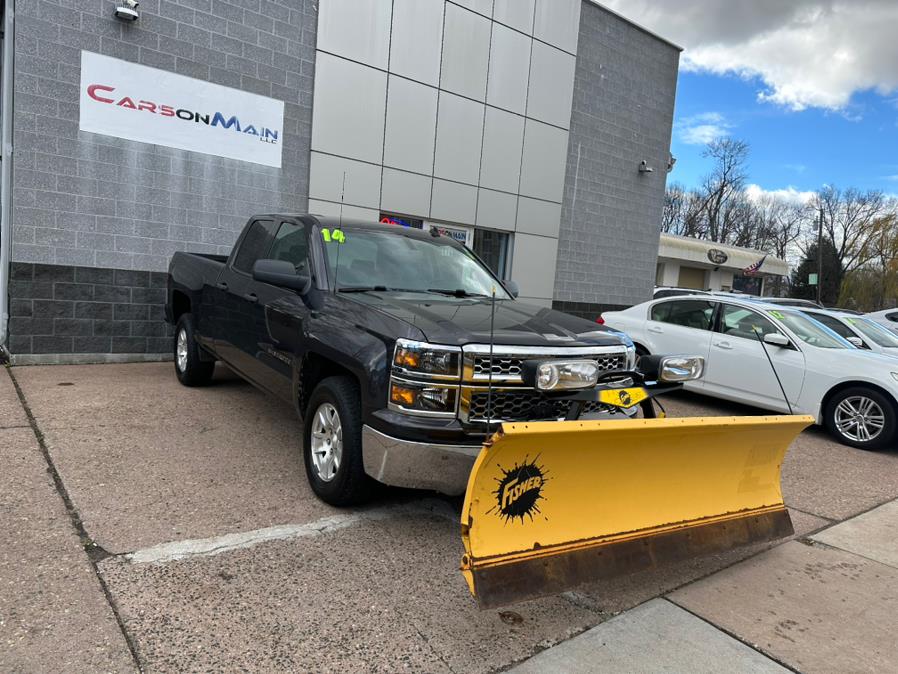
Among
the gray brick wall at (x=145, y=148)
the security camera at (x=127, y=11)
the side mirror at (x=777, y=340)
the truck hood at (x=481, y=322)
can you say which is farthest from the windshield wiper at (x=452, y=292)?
the security camera at (x=127, y=11)

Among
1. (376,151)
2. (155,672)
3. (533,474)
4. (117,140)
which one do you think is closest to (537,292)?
(376,151)

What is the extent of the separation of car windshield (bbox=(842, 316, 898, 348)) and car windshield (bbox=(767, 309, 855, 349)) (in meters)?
1.47

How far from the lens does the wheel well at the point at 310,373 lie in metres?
4.06

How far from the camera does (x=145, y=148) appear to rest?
800cm

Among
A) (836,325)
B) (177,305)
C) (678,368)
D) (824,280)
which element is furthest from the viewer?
(824,280)

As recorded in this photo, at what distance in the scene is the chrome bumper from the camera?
3.31 metres

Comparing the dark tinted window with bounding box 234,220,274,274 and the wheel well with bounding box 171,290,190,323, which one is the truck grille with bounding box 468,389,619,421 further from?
the wheel well with bounding box 171,290,190,323

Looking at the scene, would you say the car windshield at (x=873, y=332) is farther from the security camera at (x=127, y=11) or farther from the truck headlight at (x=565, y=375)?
the security camera at (x=127, y=11)

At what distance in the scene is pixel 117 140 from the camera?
7.77m

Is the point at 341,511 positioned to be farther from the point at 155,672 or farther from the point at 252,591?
the point at 155,672

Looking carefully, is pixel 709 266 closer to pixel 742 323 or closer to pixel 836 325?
pixel 836 325

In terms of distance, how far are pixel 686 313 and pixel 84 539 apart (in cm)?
757

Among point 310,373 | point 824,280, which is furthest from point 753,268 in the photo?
point 310,373

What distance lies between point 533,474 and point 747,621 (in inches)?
53.9
